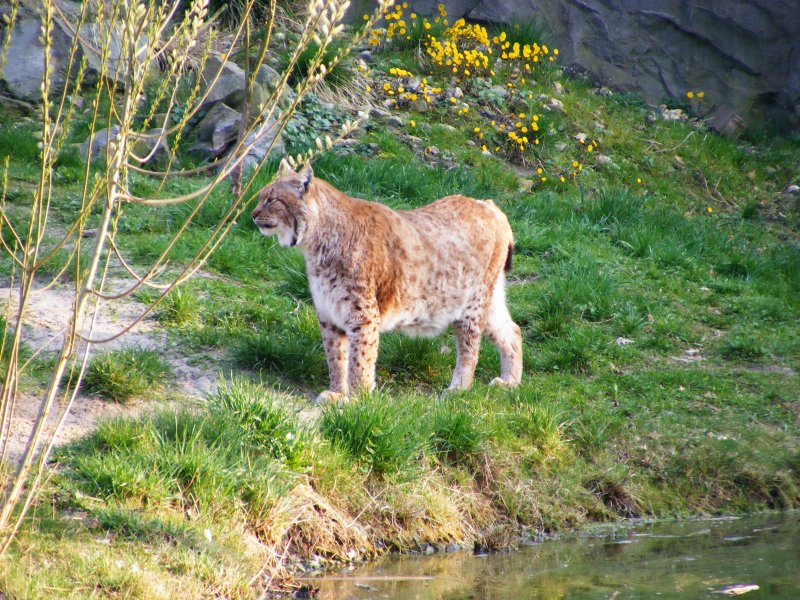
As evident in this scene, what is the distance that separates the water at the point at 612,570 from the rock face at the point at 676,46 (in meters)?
10.3

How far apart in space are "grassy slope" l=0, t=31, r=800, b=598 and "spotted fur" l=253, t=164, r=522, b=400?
0.39 meters

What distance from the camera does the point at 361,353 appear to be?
6941 mm

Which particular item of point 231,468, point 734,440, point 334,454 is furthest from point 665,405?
point 231,468

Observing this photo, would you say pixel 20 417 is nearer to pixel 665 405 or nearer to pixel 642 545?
pixel 642 545

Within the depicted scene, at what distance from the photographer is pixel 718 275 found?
10.4 meters

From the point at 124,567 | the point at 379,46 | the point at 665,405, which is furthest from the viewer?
the point at 379,46

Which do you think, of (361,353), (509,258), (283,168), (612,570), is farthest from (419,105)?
(612,570)

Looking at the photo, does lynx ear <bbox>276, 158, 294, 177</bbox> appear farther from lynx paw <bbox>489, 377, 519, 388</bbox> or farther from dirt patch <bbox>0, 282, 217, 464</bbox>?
lynx paw <bbox>489, 377, 519, 388</bbox>

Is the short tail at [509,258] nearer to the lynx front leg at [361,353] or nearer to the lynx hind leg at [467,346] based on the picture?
the lynx hind leg at [467,346]

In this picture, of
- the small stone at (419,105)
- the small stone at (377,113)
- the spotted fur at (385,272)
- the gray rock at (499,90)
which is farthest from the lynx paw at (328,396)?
the gray rock at (499,90)

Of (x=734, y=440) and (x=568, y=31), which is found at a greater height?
(x=568, y=31)

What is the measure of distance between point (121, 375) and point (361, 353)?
168cm

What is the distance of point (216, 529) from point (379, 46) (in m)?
10.7

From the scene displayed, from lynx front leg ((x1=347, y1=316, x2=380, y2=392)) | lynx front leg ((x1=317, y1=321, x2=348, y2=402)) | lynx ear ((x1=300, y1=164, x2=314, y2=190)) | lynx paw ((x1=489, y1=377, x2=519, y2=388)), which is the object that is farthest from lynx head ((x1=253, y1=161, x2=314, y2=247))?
lynx paw ((x1=489, y1=377, x2=519, y2=388))
